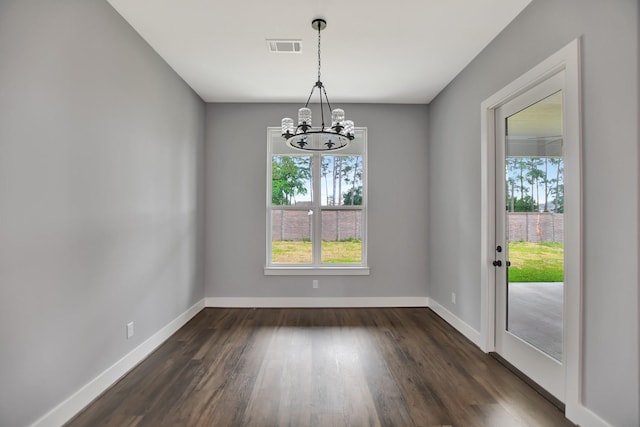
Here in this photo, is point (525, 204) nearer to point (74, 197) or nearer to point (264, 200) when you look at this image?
point (264, 200)

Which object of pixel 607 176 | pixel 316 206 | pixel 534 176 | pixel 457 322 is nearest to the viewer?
pixel 607 176

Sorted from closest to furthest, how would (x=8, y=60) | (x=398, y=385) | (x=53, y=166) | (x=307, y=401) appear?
(x=8, y=60), (x=53, y=166), (x=307, y=401), (x=398, y=385)

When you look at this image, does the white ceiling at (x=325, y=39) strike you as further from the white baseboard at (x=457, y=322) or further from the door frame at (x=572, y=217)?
the white baseboard at (x=457, y=322)

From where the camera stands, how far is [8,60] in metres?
1.62

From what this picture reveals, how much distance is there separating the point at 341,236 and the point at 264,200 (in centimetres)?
126

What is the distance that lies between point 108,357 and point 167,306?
986 millimetres

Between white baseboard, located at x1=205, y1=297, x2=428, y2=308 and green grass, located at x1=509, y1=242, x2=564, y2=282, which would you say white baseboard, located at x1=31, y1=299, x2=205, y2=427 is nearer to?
white baseboard, located at x1=205, y1=297, x2=428, y2=308

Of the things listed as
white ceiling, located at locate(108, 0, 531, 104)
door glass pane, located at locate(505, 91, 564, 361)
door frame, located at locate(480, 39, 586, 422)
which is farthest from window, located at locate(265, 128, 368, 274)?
door frame, located at locate(480, 39, 586, 422)

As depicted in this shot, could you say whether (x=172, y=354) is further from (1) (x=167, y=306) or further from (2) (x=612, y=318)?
(2) (x=612, y=318)

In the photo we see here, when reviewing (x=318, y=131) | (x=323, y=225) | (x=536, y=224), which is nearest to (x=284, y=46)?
(x=318, y=131)

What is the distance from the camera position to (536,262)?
8.04 feet

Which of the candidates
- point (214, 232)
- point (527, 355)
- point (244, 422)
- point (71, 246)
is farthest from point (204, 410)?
point (214, 232)

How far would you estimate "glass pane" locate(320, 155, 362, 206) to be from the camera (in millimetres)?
4680

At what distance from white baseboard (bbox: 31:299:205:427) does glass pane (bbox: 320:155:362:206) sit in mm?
2613
